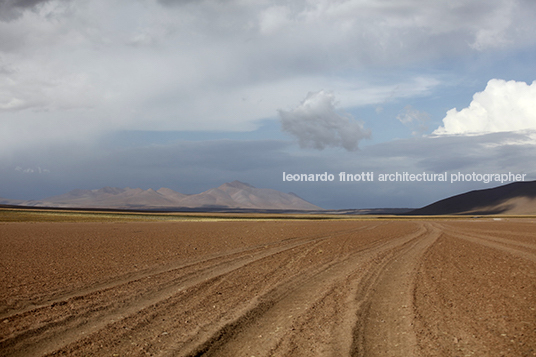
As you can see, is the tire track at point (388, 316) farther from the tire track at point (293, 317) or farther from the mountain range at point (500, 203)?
the mountain range at point (500, 203)

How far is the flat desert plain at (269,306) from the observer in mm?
6926

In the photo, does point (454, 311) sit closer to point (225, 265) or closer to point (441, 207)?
point (225, 265)

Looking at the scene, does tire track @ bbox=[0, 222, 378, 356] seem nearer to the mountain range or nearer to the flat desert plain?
the flat desert plain

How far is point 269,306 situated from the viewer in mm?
9516

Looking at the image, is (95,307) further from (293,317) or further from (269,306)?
(293,317)

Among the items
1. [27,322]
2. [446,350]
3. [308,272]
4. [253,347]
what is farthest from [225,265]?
[446,350]

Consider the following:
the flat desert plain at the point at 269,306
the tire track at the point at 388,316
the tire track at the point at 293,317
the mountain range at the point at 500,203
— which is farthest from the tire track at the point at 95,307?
the mountain range at the point at 500,203

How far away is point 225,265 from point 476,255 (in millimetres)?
11059

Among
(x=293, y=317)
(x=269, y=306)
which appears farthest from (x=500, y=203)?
(x=293, y=317)

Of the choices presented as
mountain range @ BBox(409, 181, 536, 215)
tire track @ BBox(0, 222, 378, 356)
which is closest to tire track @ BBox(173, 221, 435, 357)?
tire track @ BBox(0, 222, 378, 356)

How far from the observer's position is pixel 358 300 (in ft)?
32.5

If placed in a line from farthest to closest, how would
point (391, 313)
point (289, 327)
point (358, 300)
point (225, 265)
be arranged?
1. point (225, 265)
2. point (358, 300)
3. point (391, 313)
4. point (289, 327)

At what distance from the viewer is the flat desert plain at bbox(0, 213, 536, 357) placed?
6.93 m

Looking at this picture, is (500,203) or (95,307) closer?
(95,307)
